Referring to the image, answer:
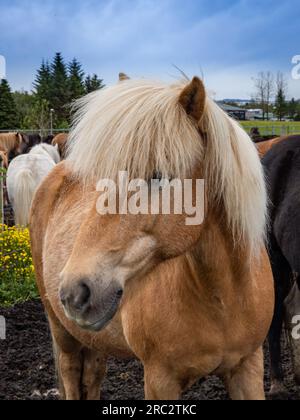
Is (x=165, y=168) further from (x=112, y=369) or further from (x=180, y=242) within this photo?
(x=112, y=369)

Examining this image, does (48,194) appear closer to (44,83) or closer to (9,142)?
(9,142)

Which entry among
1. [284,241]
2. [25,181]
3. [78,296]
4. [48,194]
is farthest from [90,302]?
[25,181]

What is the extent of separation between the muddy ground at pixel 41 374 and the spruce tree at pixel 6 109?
27.5 m

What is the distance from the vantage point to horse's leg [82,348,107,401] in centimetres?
354

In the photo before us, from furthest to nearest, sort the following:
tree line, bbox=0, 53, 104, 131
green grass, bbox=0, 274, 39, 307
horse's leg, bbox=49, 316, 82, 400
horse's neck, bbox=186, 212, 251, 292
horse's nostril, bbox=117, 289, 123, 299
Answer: tree line, bbox=0, 53, 104, 131, green grass, bbox=0, 274, 39, 307, horse's leg, bbox=49, 316, 82, 400, horse's neck, bbox=186, 212, 251, 292, horse's nostril, bbox=117, 289, 123, 299

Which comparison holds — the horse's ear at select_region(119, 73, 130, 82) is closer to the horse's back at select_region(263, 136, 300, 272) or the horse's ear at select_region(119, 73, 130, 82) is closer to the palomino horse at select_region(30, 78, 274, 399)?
the palomino horse at select_region(30, 78, 274, 399)

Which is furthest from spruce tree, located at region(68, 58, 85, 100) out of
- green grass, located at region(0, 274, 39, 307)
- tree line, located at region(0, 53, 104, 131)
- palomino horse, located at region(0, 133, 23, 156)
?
green grass, located at region(0, 274, 39, 307)

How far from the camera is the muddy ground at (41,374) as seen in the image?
13.2ft

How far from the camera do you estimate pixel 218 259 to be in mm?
2219

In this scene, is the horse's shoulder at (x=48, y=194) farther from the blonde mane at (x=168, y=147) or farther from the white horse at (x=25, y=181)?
the white horse at (x=25, y=181)

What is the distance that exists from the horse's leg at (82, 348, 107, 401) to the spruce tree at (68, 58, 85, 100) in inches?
1128

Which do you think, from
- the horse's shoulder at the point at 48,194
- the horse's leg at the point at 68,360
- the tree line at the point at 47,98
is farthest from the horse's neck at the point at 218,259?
the tree line at the point at 47,98

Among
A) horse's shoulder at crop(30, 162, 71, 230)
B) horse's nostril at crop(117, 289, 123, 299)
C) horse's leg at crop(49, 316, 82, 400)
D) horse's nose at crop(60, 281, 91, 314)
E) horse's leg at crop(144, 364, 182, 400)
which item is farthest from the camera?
horse's leg at crop(49, 316, 82, 400)

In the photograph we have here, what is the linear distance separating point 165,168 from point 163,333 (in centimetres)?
85
